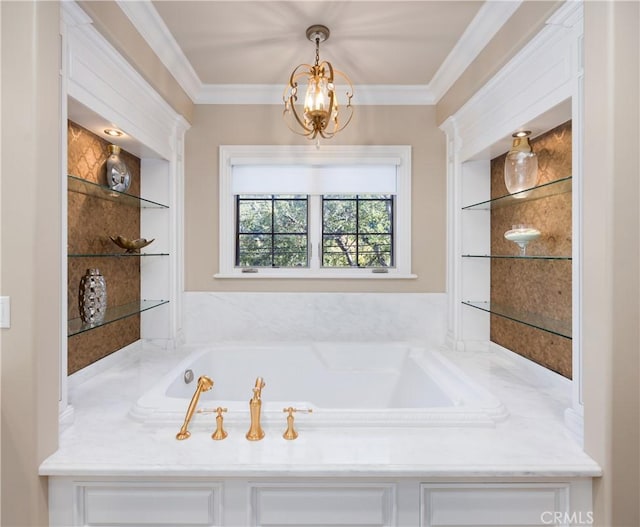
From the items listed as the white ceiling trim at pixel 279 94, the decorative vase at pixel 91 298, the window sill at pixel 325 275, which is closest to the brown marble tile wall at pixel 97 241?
the decorative vase at pixel 91 298

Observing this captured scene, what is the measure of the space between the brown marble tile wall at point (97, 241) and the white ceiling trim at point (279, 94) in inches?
29.7

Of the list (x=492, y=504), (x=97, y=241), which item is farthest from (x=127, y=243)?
(x=492, y=504)

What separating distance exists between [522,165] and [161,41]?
7.07 ft

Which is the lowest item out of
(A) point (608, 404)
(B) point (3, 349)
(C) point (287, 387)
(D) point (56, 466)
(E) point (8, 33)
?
(C) point (287, 387)

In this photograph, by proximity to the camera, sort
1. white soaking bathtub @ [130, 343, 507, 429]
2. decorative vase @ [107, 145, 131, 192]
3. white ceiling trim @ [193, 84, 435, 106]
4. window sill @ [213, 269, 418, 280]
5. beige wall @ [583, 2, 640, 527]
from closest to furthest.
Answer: beige wall @ [583, 2, 640, 527] → decorative vase @ [107, 145, 131, 192] → white soaking bathtub @ [130, 343, 507, 429] → white ceiling trim @ [193, 84, 435, 106] → window sill @ [213, 269, 418, 280]

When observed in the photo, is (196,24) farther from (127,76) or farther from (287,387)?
(287,387)

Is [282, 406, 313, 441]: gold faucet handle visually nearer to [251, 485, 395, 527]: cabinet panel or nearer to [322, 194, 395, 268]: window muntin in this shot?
[251, 485, 395, 527]: cabinet panel

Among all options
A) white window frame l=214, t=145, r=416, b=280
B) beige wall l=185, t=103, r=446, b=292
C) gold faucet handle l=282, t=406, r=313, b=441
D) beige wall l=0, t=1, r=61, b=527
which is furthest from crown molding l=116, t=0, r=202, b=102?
gold faucet handle l=282, t=406, r=313, b=441

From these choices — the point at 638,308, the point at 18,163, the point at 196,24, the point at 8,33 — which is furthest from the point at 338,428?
the point at 196,24

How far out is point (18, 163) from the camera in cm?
117

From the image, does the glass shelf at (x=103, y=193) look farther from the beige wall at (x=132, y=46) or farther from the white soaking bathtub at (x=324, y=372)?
the white soaking bathtub at (x=324, y=372)

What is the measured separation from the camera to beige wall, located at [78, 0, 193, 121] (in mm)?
1623

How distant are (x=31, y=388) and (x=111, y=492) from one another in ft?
1.42

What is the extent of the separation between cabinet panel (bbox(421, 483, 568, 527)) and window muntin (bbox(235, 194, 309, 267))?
1.97 meters
